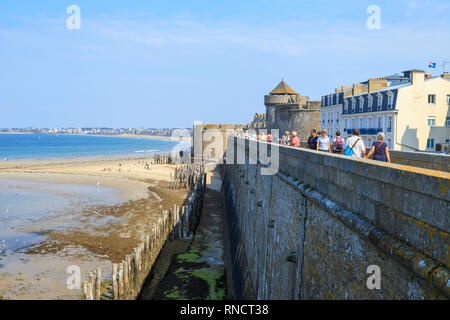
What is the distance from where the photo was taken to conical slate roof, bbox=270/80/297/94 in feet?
181

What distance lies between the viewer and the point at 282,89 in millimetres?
55906

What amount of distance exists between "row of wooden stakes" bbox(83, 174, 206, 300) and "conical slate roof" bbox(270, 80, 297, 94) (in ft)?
105

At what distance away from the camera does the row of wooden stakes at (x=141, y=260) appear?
12.9 metres

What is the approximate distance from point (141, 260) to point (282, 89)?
1717 inches

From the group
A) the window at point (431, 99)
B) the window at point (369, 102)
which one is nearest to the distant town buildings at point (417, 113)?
the window at point (431, 99)

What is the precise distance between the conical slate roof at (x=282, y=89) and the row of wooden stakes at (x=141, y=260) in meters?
31.9

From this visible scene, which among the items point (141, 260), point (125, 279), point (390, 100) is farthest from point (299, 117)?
point (125, 279)

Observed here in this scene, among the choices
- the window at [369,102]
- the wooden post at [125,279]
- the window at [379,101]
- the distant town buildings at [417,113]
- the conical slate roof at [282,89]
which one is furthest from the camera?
the conical slate roof at [282,89]

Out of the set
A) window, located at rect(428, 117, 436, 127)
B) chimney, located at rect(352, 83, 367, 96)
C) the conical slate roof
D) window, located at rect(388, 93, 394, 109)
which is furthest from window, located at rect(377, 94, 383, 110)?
the conical slate roof

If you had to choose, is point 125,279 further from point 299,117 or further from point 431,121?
point 299,117

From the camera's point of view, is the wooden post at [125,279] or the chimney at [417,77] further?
the chimney at [417,77]

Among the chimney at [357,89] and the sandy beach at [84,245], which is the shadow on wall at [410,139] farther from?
the sandy beach at [84,245]

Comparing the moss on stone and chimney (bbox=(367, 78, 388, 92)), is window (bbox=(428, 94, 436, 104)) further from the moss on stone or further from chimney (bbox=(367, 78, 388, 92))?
the moss on stone
